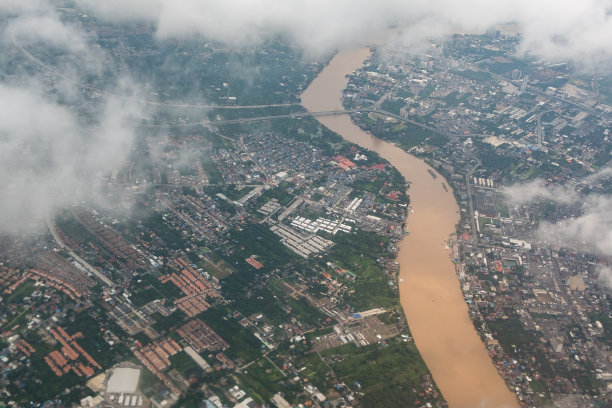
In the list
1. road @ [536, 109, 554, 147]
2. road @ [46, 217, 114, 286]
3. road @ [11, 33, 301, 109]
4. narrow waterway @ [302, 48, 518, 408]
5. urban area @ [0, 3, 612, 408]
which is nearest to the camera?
urban area @ [0, 3, 612, 408]

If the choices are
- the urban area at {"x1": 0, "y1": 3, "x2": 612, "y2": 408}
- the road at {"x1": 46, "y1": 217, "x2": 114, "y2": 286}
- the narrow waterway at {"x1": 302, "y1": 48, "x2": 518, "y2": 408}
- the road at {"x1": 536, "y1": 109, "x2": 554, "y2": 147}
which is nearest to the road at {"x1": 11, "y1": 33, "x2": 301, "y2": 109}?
the urban area at {"x1": 0, "y1": 3, "x2": 612, "y2": 408}

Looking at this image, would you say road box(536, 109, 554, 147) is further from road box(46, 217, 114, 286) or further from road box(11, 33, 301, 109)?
road box(46, 217, 114, 286)

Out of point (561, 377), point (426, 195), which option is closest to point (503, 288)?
point (561, 377)

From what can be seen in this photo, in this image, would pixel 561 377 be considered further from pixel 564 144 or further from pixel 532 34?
pixel 532 34

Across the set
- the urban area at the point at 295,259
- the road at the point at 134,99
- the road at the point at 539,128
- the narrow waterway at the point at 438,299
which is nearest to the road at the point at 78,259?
the urban area at the point at 295,259

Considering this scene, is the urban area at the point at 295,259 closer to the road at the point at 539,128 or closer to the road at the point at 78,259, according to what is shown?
the road at the point at 78,259
